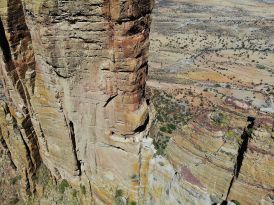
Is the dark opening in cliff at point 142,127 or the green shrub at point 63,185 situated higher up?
the dark opening in cliff at point 142,127

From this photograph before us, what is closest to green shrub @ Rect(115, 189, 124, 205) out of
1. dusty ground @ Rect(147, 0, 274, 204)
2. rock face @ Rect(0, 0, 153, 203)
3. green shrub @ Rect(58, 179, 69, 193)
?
rock face @ Rect(0, 0, 153, 203)

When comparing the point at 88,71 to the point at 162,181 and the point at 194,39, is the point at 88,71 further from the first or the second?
the point at 194,39

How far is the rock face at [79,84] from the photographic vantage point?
13.9m

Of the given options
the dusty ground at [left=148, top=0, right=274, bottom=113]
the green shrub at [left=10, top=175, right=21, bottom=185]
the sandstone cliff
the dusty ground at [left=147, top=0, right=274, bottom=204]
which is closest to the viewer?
the sandstone cliff

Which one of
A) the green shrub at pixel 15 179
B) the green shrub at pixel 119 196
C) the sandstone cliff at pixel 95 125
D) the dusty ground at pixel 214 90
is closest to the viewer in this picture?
the sandstone cliff at pixel 95 125

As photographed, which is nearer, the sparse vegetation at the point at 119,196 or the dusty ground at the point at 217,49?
the sparse vegetation at the point at 119,196

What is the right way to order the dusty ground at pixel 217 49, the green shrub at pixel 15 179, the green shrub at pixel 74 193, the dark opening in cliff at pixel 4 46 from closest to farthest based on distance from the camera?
the dark opening in cliff at pixel 4 46 < the green shrub at pixel 74 193 < the green shrub at pixel 15 179 < the dusty ground at pixel 217 49

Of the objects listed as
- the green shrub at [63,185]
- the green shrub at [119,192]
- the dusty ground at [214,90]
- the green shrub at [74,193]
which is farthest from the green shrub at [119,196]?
the green shrub at [63,185]

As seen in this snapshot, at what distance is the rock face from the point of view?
1388cm

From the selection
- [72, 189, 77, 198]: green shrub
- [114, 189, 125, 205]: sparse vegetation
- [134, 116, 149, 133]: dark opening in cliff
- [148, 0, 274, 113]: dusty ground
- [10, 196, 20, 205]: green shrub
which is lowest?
[148, 0, 274, 113]: dusty ground

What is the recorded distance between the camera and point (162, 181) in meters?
17.6

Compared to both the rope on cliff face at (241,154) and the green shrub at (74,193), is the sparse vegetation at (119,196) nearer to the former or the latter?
the green shrub at (74,193)

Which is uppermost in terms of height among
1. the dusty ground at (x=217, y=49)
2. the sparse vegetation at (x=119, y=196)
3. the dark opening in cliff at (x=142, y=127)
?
the dark opening in cliff at (x=142, y=127)

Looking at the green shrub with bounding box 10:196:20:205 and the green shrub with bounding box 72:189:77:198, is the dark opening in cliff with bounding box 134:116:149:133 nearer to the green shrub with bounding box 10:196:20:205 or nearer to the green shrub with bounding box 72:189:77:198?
the green shrub with bounding box 72:189:77:198
